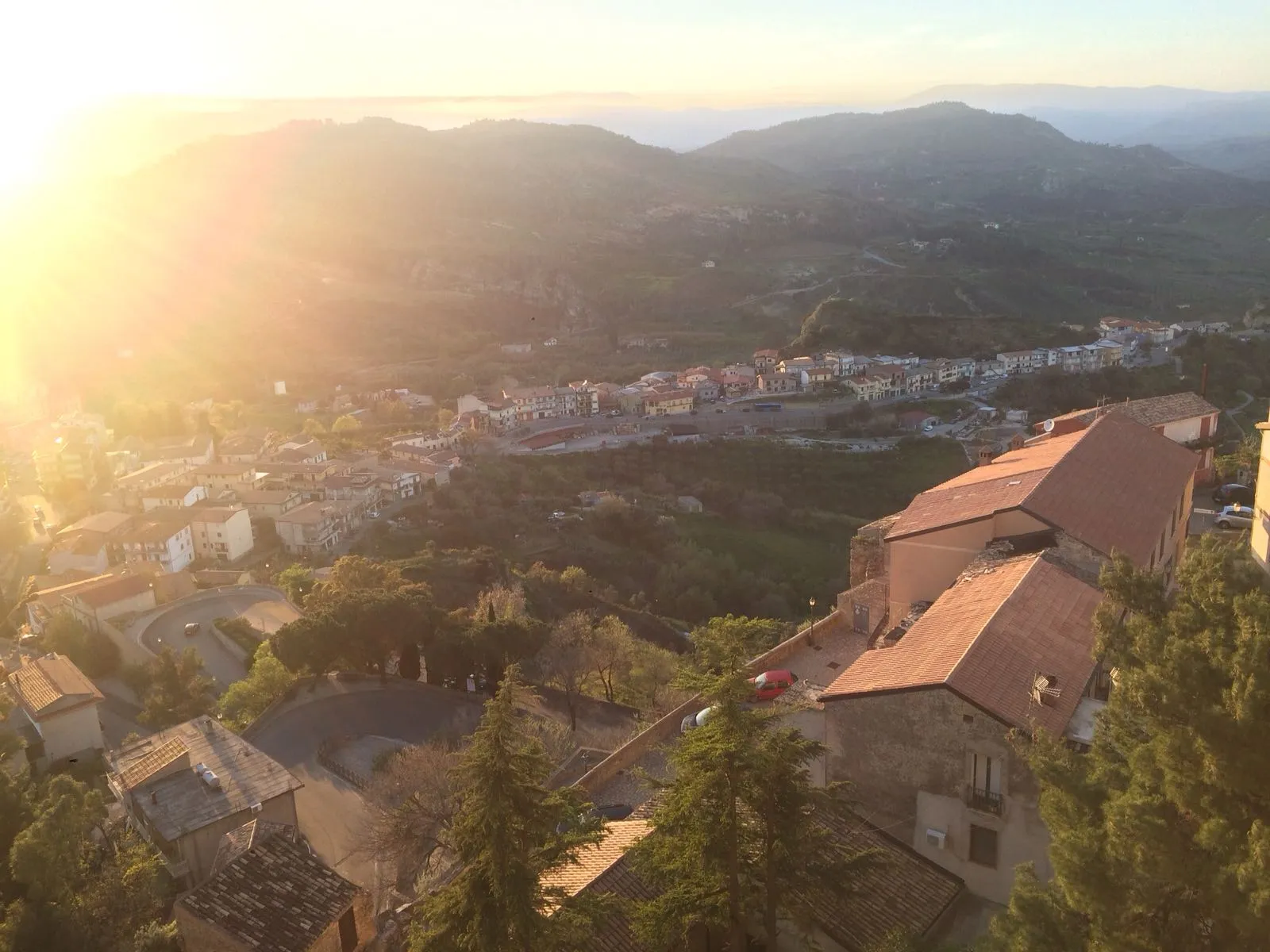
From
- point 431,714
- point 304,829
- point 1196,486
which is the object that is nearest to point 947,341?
point 1196,486

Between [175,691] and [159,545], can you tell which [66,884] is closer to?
[175,691]

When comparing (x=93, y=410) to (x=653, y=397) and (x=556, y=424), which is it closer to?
(x=556, y=424)

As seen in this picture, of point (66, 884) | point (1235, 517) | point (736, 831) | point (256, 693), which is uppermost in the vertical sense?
point (736, 831)

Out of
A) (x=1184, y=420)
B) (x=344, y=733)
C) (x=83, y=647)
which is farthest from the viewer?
(x=83, y=647)

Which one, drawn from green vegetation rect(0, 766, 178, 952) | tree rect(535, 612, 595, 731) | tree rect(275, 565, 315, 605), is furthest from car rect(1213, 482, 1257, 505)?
tree rect(275, 565, 315, 605)

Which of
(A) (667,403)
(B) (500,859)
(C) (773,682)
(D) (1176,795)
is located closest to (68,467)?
(A) (667,403)

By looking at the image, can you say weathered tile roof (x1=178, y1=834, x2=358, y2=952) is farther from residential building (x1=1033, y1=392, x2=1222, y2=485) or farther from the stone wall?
residential building (x1=1033, y1=392, x2=1222, y2=485)

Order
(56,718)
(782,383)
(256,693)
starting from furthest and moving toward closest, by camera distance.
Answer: (782,383) < (256,693) < (56,718)
